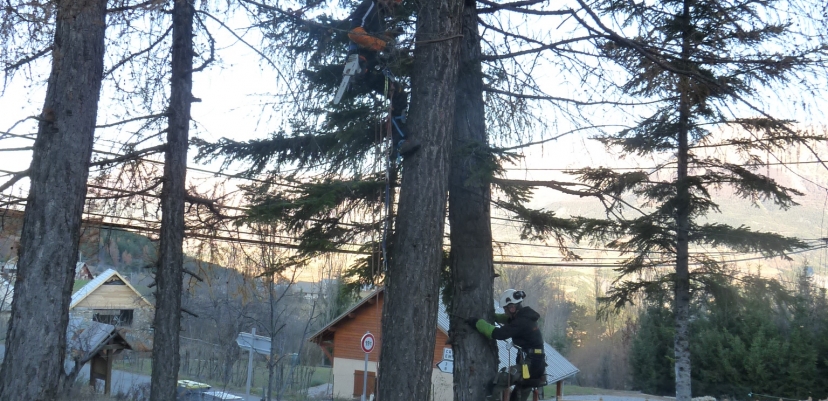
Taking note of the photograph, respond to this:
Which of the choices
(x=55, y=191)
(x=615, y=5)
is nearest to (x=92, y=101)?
(x=55, y=191)

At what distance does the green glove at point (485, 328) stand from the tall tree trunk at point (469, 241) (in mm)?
235

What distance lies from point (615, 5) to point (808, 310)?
29.6m

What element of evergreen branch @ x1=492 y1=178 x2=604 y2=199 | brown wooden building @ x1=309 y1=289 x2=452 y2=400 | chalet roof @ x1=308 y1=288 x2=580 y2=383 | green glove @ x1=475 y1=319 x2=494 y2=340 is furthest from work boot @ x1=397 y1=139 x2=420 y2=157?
brown wooden building @ x1=309 y1=289 x2=452 y2=400

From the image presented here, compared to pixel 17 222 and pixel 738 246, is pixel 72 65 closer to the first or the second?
pixel 17 222

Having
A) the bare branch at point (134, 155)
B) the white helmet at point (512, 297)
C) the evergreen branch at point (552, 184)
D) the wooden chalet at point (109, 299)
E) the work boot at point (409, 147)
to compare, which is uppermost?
the bare branch at point (134, 155)

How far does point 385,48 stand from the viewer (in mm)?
7043

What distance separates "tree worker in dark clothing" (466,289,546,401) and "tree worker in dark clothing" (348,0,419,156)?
2.50 metres

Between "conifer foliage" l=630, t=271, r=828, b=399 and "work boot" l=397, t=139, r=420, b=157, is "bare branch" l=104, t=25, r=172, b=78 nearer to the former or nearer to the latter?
"work boot" l=397, t=139, r=420, b=157

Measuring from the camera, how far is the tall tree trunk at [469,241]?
7.92 m

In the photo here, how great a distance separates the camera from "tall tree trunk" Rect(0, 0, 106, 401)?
5.80 meters

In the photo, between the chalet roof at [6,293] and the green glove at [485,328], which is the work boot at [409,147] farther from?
the chalet roof at [6,293]

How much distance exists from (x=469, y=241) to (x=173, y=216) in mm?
5040

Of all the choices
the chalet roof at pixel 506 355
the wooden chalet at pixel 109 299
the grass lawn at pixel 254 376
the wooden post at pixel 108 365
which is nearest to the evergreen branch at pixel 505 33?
the wooden post at pixel 108 365

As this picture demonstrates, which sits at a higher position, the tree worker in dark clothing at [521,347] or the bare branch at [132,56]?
the bare branch at [132,56]
